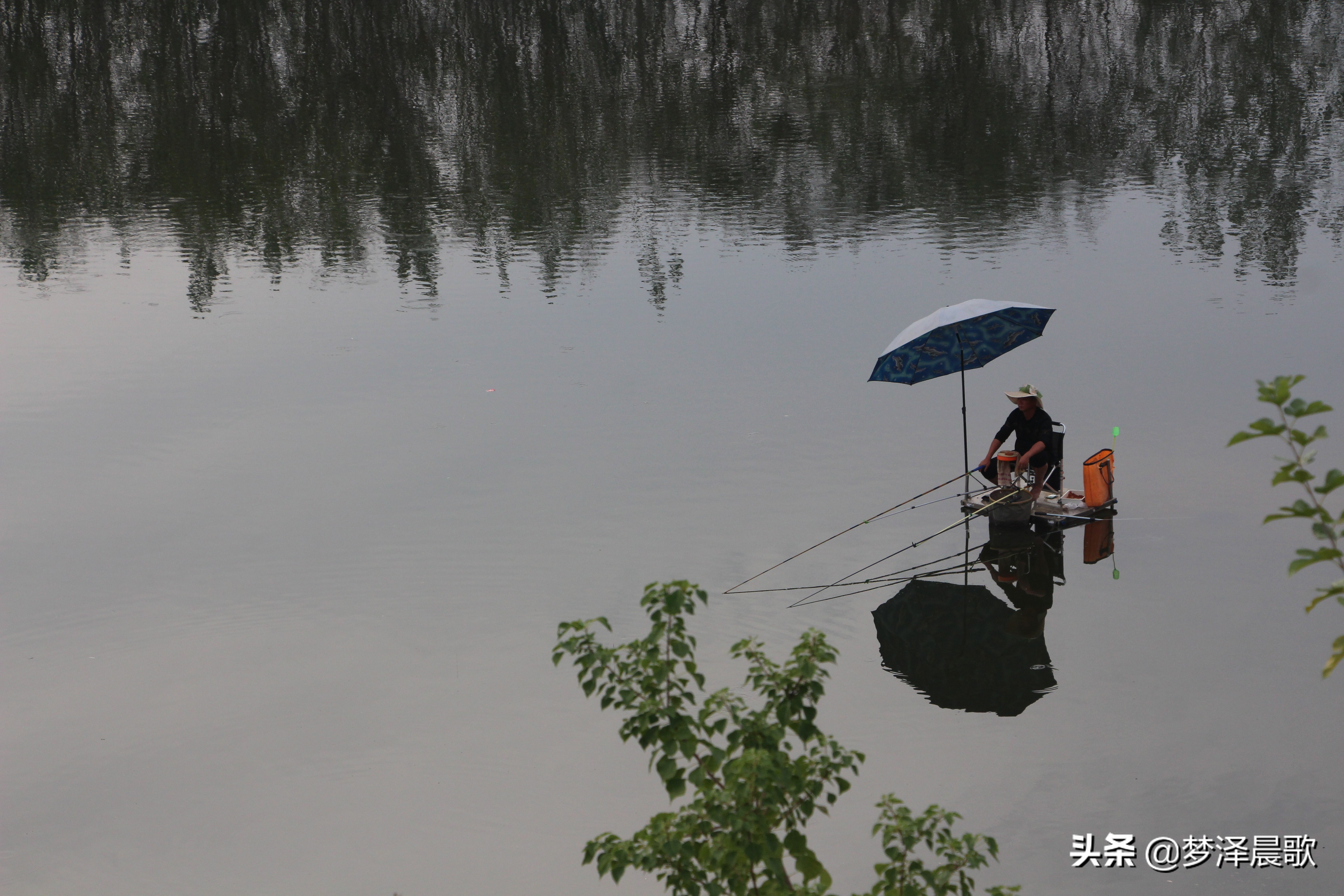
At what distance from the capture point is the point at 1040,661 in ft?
33.0

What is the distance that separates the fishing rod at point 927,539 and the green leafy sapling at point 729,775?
6.89 m

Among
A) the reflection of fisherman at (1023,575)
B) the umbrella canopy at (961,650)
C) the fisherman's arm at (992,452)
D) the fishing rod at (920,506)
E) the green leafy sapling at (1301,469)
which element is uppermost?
the green leafy sapling at (1301,469)

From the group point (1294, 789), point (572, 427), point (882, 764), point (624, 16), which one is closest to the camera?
point (1294, 789)

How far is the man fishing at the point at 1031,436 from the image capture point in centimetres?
1192

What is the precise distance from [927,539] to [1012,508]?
2.57 ft

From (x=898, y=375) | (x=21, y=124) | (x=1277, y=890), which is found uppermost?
(x=21, y=124)

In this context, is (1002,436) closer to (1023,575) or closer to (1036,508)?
(1036,508)

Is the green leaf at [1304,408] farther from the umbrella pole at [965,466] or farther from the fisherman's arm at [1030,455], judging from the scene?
the fisherman's arm at [1030,455]

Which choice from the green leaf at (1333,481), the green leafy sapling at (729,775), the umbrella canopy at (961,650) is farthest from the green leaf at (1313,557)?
the umbrella canopy at (961,650)

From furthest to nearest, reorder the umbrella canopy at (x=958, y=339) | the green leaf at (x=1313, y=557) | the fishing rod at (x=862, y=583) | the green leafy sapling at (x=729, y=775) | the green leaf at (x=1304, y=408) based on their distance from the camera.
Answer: the umbrella canopy at (x=958, y=339) < the fishing rod at (x=862, y=583) < the green leafy sapling at (x=729, y=775) < the green leaf at (x=1313, y=557) < the green leaf at (x=1304, y=408)

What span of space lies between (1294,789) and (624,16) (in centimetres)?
3784

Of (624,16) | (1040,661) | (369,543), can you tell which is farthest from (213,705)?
(624,16)

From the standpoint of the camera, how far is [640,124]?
32.5m

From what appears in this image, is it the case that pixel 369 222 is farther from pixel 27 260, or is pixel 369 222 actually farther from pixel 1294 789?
pixel 1294 789
